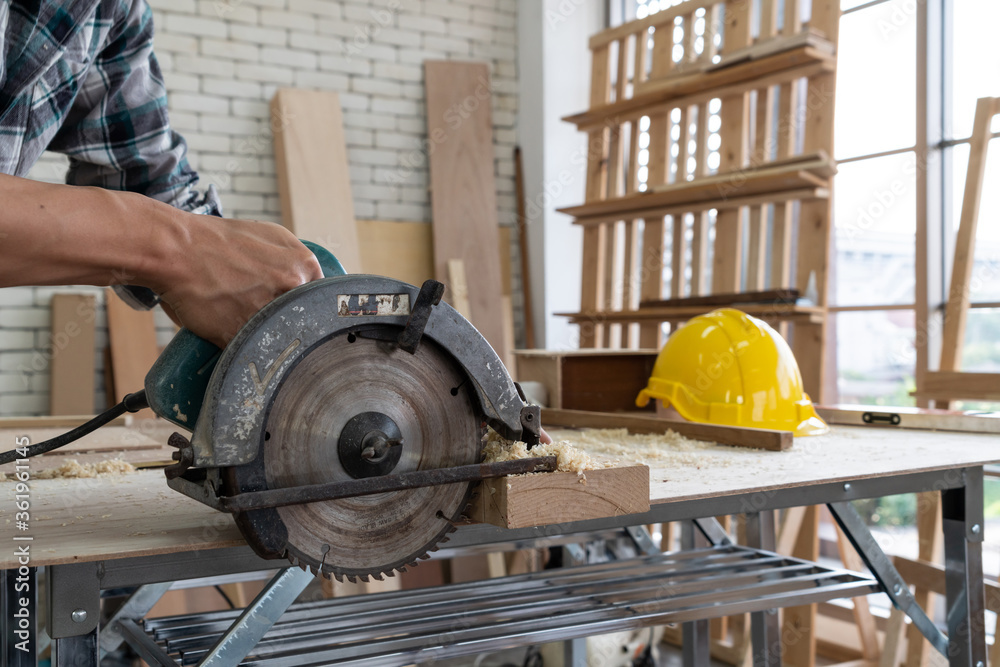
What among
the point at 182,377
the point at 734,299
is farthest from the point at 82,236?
the point at 734,299

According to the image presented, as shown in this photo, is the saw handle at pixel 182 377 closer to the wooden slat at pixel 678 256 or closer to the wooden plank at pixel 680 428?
the wooden plank at pixel 680 428

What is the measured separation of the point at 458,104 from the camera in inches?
194

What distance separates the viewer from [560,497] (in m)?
1.11

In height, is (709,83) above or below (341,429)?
above

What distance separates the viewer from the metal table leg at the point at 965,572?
1.84 metres

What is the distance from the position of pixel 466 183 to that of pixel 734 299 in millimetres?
2055

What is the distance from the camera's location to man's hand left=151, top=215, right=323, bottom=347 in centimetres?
101

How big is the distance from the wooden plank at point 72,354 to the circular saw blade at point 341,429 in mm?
3426

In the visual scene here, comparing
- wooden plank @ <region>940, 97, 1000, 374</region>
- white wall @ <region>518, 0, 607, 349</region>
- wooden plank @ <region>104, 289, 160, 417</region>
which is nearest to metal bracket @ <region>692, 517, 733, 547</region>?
wooden plank @ <region>940, 97, 1000, 374</region>

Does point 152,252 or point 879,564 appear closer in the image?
point 152,252

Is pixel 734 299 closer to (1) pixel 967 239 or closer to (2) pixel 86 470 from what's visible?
(1) pixel 967 239

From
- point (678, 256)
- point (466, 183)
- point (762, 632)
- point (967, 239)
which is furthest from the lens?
point (466, 183)

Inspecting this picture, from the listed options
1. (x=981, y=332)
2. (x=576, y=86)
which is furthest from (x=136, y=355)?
(x=981, y=332)

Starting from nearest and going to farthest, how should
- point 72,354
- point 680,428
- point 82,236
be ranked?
point 82,236 < point 680,428 < point 72,354
